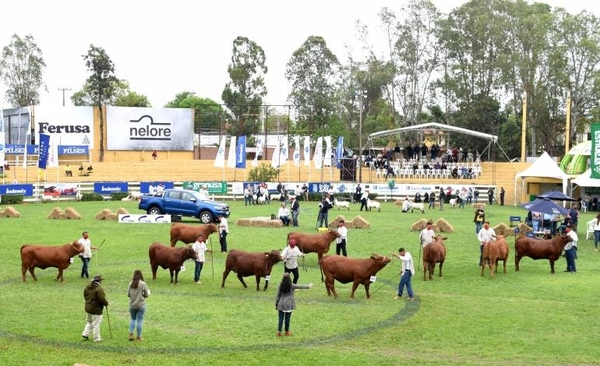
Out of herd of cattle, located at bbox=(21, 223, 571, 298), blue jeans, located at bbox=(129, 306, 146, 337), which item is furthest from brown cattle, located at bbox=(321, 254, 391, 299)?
blue jeans, located at bbox=(129, 306, 146, 337)

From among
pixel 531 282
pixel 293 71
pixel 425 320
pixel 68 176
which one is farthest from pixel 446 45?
pixel 425 320

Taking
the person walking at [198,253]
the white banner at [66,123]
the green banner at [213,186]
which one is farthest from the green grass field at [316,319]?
the white banner at [66,123]

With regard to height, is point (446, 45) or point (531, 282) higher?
point (446, 45)

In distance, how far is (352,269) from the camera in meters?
18.6

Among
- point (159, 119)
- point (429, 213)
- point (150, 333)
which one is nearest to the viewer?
point (150, 333)

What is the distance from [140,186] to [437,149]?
1042 inches

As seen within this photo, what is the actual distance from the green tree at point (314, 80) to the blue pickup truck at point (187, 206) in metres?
57.3

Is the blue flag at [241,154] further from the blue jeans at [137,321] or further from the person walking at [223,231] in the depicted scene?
the blue jeans at [137,321]

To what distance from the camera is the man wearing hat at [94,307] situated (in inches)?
557

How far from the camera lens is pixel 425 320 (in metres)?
16.5

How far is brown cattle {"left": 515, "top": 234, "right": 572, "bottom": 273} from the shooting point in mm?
23453

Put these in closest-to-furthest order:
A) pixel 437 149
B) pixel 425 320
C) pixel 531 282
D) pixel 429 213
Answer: pixel 425 320
pixel 531 282
pixel 429 213
pixel 437 149

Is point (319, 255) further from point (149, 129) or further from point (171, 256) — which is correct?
point (149, 129)

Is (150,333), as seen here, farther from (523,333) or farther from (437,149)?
(437,149)
